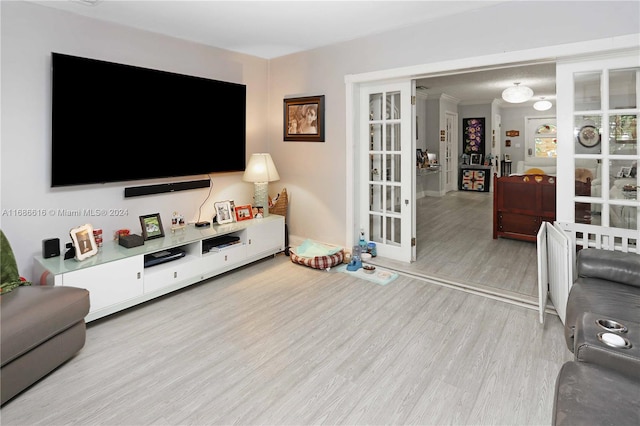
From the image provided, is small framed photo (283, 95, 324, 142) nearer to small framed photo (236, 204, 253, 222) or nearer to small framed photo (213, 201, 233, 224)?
small framed photo (236, 204, 253, 222)

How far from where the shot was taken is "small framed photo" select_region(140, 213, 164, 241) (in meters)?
3.44

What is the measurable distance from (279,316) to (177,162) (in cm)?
193

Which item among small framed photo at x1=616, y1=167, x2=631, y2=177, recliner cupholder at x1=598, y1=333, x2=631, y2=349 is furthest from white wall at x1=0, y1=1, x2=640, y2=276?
recliner cupholder at x1=598, y1=333, x2=631, y2=349

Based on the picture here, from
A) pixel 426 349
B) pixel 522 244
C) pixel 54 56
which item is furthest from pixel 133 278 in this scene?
pixel 522 244

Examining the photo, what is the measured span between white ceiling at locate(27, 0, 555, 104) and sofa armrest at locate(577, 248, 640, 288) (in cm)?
212

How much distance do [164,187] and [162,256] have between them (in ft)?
2.63

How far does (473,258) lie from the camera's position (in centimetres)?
445

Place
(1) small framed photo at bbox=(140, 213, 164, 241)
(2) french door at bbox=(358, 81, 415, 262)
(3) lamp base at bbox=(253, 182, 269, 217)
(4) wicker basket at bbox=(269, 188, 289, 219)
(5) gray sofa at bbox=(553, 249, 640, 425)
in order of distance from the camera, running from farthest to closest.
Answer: (4) wicker basket at bbox=(269, 188, 289, 219), (3) lamp base at bbox=(253, 182, 269, 217), (2) french door at bbox=(358, 81, 415, 262), (1) small framed photo at bbox=(140, 213, 164, 241), (5) gray sofa at bbox=(553, 249, 640, 425)

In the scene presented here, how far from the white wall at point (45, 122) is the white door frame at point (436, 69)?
1.73m

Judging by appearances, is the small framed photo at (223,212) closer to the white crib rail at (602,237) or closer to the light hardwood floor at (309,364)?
the light hardwood floor at (309,364)

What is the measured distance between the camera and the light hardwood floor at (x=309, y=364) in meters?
1.90

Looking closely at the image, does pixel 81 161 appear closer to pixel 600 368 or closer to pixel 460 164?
pixel 600 368

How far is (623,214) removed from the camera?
2.89m

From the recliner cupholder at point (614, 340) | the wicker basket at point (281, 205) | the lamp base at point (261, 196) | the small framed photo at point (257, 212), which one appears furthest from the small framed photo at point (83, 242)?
the recliner cupholder at point (614, 340)
